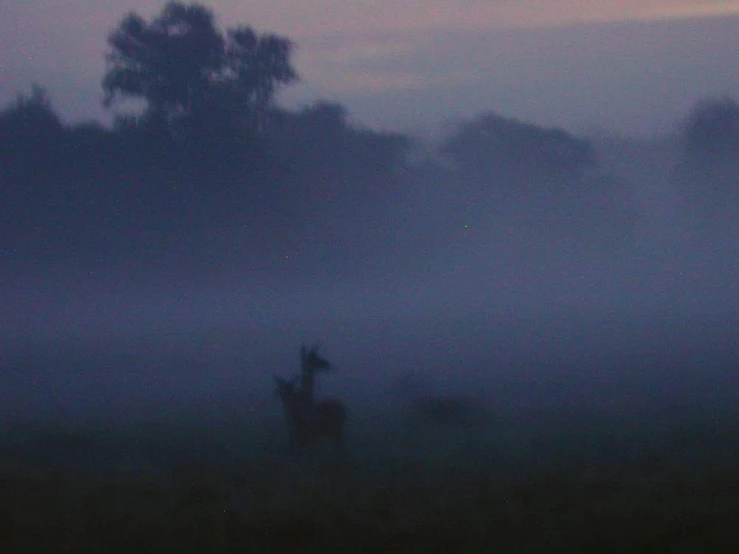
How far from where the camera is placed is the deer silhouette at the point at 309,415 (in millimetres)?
12922

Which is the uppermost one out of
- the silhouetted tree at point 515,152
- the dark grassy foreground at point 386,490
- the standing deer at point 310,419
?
the silhouetted tree at point 515,152

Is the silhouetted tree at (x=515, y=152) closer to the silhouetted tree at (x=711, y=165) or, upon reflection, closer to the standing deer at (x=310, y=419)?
the silhouetted tree at (x=711, y=165)

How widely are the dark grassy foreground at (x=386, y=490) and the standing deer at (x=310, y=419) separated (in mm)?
304

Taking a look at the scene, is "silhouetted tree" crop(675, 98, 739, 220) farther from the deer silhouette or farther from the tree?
the deer silhouette

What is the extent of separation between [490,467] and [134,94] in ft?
130

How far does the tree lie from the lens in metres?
46.6

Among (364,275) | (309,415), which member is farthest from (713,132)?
(309,415)

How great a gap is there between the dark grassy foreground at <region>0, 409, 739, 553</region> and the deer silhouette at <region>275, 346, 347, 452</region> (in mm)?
326

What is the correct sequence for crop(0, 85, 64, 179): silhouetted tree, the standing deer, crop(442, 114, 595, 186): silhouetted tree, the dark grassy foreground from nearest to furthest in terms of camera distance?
the dark grassy foreground → the standing deer → crop(0, 85, 64, 179): silhouetted tree → crop(442, 114, 595, 186): silhouetted tree

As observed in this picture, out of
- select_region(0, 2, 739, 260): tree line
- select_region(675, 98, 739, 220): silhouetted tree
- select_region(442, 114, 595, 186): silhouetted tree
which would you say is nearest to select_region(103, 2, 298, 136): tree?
select_region(0, 2, 739, 260): tree line

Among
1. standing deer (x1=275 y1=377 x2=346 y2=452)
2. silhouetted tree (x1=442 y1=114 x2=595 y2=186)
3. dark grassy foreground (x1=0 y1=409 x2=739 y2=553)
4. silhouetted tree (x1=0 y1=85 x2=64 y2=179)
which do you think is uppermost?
silhouetted tree (x1=442 y1=114 x2=595 y2=186)

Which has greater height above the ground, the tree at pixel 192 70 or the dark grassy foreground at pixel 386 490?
the tree at pixel 192 70

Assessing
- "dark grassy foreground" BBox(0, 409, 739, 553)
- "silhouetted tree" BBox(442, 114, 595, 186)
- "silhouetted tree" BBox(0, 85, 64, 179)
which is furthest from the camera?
"silhouetted tree" BBox(442, 114, 595, 186)

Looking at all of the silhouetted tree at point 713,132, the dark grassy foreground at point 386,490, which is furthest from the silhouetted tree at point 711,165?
the dark grassy foreground at point 386,490
